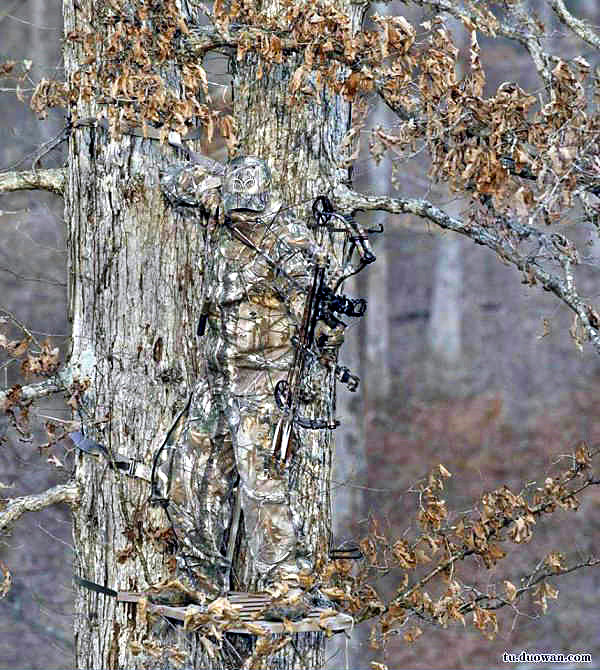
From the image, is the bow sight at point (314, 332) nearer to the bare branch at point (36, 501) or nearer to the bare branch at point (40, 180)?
the bare branch at point (36, 501)

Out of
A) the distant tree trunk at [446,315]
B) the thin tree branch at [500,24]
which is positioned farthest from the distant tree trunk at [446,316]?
the thin tree branch at [500,24]

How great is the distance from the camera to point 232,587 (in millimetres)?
6168

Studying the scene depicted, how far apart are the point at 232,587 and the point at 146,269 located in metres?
→ 1.76

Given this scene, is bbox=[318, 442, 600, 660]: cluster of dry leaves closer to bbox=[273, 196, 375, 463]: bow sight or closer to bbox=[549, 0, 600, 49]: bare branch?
bbox=[273, 196, 375, 463]: bow sight

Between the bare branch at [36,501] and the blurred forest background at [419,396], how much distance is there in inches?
9.2

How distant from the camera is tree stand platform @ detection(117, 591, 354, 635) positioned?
5.48 meters

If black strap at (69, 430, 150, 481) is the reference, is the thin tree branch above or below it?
above

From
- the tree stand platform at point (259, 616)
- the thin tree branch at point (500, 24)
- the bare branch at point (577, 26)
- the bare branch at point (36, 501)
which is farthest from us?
the bare branch at point (36, 501)

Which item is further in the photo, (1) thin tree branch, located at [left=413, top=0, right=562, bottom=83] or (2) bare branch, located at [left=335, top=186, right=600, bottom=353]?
(1) thin tree branch, located at [left=413, top=0, right=562, bottom=83]

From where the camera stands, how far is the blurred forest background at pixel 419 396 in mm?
12297

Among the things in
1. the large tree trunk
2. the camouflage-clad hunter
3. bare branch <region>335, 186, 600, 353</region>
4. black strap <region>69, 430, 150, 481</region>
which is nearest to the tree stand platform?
the camouflage-clad hunter

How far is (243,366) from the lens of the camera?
5770 mm

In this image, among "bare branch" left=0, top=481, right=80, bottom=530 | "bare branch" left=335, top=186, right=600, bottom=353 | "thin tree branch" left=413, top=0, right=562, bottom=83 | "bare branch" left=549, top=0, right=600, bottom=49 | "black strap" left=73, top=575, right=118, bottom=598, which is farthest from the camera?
"black strap" left=73, top=575, right=118, bottom=598

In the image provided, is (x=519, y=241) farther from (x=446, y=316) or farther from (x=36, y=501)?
(x=446, y=316)
